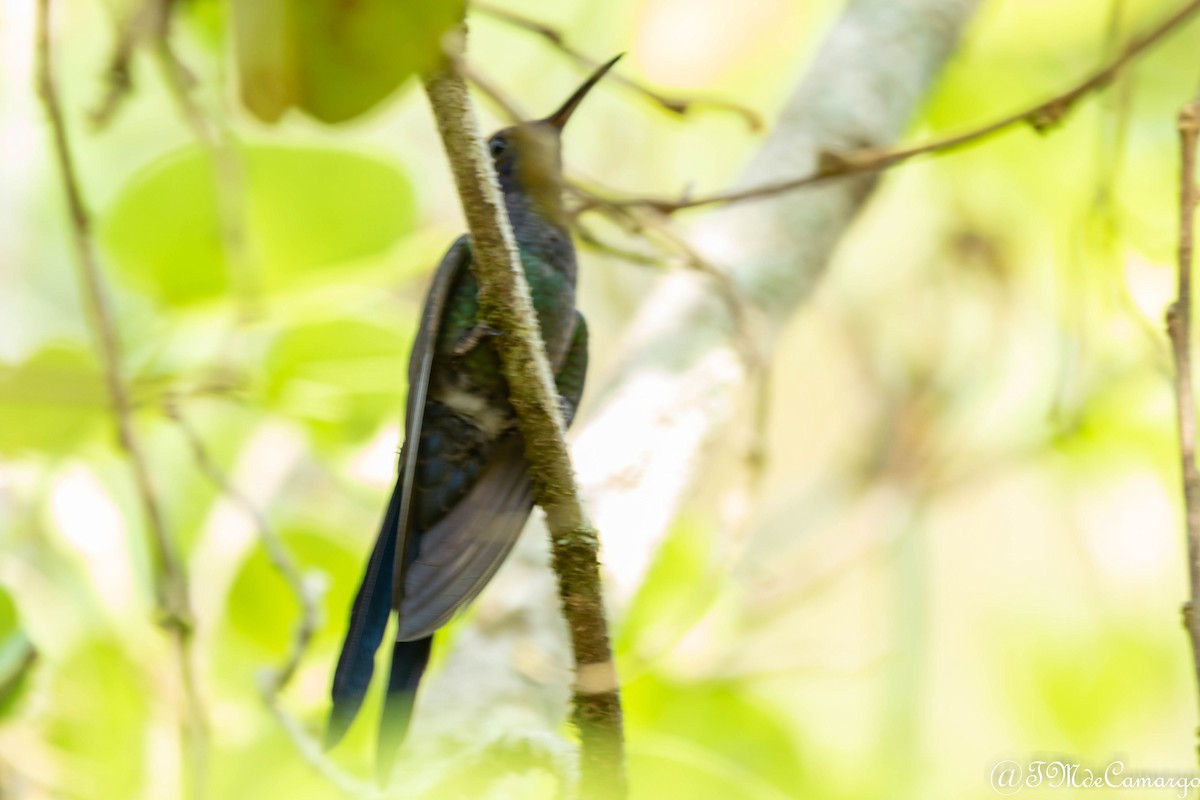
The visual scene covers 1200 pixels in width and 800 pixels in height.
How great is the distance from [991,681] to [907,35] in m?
1.68

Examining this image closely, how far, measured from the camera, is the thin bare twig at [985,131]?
168cm

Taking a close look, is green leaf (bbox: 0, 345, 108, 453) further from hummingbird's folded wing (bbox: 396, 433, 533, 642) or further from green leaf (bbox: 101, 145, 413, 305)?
hummingbird's folded wing (bbox: 396, 433, 533, 642)

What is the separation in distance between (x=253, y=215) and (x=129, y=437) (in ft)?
1.66

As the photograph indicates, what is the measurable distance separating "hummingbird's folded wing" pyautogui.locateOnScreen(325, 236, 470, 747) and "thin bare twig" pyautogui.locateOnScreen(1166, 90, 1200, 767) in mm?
931

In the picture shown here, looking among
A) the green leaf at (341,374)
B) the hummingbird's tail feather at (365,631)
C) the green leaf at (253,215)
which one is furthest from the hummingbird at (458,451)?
the green leaf at (253,215)

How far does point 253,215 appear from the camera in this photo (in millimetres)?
1963

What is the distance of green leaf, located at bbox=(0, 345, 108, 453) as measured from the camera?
1.64 meters

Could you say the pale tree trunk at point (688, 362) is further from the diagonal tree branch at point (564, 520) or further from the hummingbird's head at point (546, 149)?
the hummingbird's head at point (546, 149)

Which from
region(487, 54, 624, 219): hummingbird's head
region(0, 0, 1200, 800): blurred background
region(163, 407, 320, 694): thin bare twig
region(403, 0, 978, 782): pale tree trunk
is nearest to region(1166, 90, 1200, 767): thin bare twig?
region(0, 0, 1200, 800): blurred background

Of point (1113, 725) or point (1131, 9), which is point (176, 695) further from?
point (1131, 9)

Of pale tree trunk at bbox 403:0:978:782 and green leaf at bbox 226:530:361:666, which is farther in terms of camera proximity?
green leaf at bbox 226:530:361:666

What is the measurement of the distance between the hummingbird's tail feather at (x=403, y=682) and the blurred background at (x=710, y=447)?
15 cm

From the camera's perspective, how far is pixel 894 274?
3.40 metres

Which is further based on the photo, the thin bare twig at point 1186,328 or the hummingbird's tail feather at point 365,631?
the hummingbird's tail feather at point 365,631
